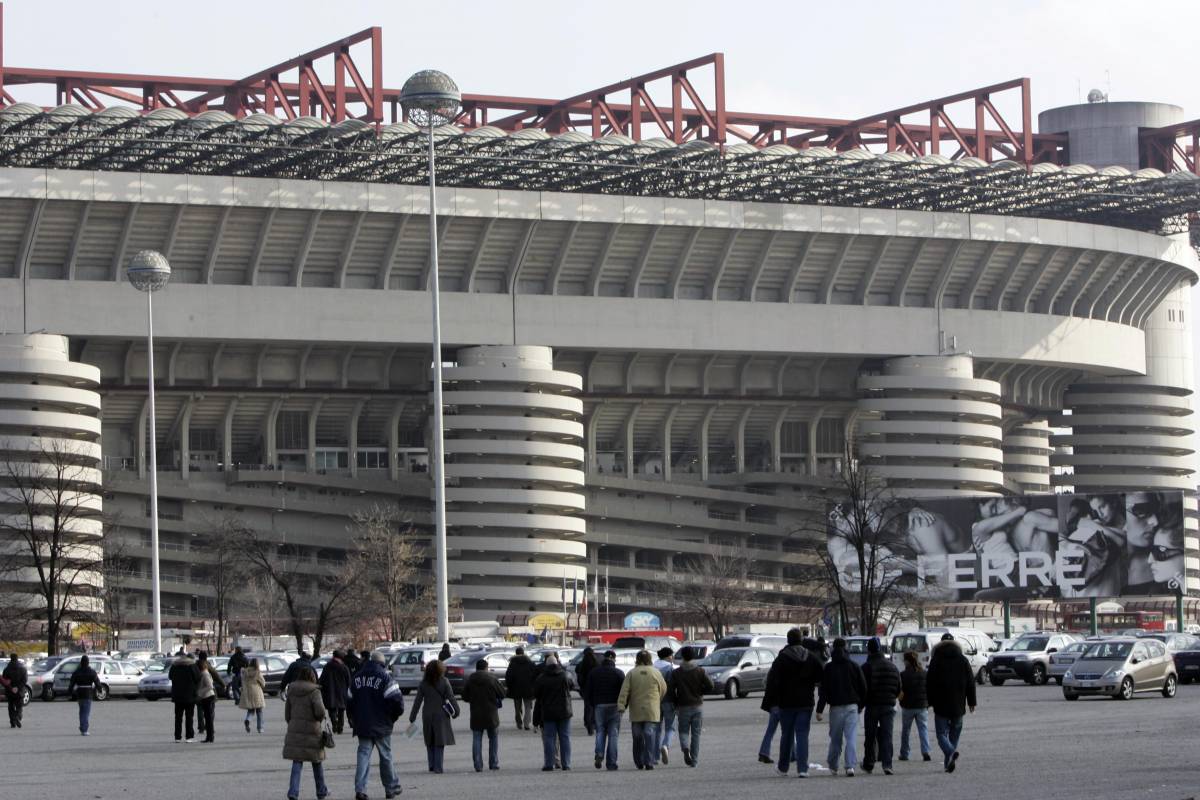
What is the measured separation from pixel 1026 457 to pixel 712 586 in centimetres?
3019

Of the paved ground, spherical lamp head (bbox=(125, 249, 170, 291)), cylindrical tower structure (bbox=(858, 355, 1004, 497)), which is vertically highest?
spherical lamp head (bbox=(125, 249, 170, 291))

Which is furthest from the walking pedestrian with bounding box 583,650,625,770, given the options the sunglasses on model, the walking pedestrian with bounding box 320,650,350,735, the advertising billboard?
the sunglasses on model

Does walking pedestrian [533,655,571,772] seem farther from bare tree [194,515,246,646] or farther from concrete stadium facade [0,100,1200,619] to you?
concrete stadium facade [0,100,1200,619]

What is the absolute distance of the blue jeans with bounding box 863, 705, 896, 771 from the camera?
30.0 meters

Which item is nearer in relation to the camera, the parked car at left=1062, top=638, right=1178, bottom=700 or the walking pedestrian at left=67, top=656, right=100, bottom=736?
the walking pedestrian at left=67, top=656, right=100, bottom=736

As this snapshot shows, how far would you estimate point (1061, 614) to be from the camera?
115062mm

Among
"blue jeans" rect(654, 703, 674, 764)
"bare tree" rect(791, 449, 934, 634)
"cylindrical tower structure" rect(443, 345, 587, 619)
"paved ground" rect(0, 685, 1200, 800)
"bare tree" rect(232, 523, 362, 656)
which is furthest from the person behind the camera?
"cylindrical tower structure" rect(443, 345, 587, 619)

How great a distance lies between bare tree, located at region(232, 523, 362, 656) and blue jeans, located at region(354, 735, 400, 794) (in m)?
73.1

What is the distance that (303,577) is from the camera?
121 m

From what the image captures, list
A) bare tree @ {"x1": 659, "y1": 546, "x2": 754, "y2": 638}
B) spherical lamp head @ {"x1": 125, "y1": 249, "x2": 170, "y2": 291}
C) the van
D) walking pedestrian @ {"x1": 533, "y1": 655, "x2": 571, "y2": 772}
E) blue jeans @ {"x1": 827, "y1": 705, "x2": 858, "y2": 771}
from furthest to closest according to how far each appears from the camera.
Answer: bare tree @ {"x1": 659, "y1": 546, "x2": 754, "y2": 638}
spherical lamp head @ {"x1": 125, "y1": 249, "x2": 170, "y2": 291}
the van
walking pedestrian @ {"x1": 533, "y1": 655, "x2": 571, "y2": 772}
blue jeans @ {"x1": 827, "y1": 705, "x2": 858, "y2": 771}

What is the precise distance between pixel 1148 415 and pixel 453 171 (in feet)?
175

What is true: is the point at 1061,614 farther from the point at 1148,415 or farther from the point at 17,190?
the point at 17,190

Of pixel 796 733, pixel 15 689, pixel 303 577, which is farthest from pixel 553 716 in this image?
pixel 303 577

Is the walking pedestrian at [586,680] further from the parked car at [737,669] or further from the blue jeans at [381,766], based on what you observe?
the parked car at [737,669]
